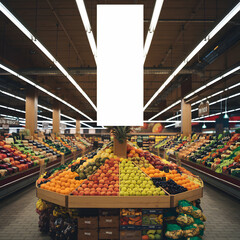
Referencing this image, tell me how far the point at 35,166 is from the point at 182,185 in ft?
17.5

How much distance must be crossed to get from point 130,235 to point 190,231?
0.91 metres

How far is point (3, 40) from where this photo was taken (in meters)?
6.83

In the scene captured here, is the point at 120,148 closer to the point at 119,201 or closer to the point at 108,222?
the point at 119,201

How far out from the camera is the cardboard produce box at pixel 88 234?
296cm

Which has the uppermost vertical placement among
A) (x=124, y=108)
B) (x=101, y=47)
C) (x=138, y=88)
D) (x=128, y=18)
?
(x=128, y=18)

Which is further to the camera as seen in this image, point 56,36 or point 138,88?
point 56,36

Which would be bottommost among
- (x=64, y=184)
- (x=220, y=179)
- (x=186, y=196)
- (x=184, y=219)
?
(x=220, y=179)

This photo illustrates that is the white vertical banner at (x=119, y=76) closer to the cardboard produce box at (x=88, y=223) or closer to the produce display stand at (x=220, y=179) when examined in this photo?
the cardboard produce box at (x=88, y=223)

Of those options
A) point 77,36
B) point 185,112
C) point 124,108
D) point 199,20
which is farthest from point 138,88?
point 185,112

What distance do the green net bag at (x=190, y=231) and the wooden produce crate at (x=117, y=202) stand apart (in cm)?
43

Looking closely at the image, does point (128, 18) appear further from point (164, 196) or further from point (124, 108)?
point (164, 196)

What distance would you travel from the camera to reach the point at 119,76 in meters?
2.11

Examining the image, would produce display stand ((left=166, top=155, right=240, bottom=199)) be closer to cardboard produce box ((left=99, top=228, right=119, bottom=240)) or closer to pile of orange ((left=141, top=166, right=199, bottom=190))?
pile of orange ((left=141, top=166, right=199, bottom=190))

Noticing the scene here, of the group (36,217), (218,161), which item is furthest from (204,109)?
(36,217)
